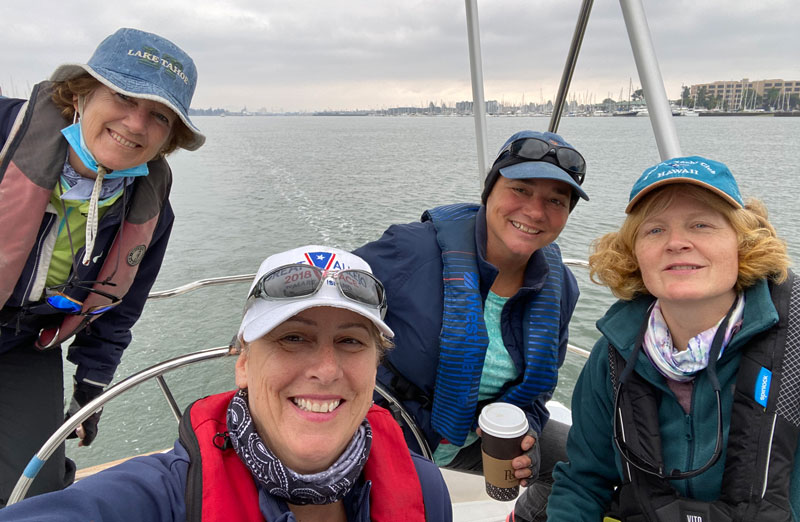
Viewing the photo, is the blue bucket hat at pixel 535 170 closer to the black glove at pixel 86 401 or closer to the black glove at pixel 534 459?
the black glove at pixel 534 459

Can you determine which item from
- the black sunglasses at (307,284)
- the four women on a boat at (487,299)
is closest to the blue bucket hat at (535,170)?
the four women on a boat at (487,299)

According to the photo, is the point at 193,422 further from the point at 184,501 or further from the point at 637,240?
the point at 637,240

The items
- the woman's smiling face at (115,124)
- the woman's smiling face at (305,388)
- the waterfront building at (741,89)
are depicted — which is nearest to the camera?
the woman's smiling face at (305,388)

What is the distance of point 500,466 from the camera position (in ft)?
5.63

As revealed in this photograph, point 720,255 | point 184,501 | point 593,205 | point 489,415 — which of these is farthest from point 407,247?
point 593,205

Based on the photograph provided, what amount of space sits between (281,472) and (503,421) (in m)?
0.87

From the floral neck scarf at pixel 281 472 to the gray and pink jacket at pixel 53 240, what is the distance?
3.95 feet

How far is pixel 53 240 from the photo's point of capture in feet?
6.28

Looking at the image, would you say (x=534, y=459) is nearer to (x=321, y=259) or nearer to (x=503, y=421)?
(x=503, y=421)

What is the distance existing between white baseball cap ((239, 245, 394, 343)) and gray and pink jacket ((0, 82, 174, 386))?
1.08 m

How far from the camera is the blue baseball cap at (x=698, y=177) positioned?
141 cm

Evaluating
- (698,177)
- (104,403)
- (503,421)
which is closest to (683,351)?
(698,177)

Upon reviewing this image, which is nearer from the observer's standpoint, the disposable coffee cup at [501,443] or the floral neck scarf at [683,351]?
the floral neck scarf at [683,351]

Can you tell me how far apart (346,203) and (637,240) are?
13366 mm
